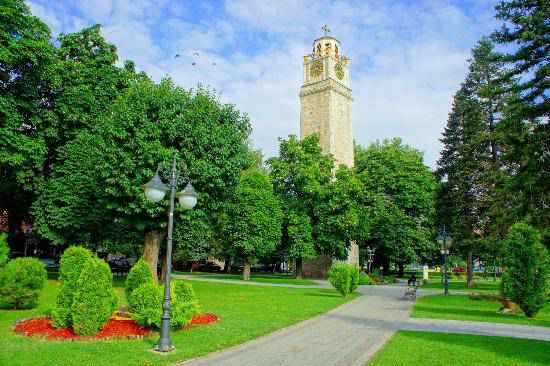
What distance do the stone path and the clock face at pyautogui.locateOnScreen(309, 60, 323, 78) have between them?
3490cm

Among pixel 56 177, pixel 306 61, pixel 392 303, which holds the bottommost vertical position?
pixel 392 303

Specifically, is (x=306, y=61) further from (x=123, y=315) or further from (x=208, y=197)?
(x=123, y=315)

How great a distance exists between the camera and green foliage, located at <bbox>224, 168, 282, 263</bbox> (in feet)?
120

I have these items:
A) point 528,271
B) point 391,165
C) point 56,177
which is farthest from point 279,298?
point 391,165

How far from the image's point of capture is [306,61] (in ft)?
161

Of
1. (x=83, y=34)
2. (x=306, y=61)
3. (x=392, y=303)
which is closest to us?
(x=392, y=303)

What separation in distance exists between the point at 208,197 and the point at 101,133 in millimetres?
6837

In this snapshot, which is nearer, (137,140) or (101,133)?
(137,140)

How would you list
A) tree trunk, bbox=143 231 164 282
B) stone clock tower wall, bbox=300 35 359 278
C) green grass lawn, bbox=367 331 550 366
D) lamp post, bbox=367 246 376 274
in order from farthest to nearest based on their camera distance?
lamp post, bbox=367 246 376 274 < stone clock tower wall, bbox=300 35 359 278 < tree trunk, bbox=143 231 164 282 < green grass lawn, bbox=367 331 550 366

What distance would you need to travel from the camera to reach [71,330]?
36.1ft

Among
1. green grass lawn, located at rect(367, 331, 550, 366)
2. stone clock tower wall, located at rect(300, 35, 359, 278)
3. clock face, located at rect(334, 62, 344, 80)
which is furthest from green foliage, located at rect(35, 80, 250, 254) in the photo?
clock face, located at rect(334, 62, 344, 80)

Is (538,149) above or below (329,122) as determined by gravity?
below

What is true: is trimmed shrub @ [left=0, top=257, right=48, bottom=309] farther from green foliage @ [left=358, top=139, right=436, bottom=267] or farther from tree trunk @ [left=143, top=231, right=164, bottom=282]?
green foliage @ [left=358, top=139, right=436, bottom=267]

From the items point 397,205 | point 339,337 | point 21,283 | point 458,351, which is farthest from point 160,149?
point 397,205
